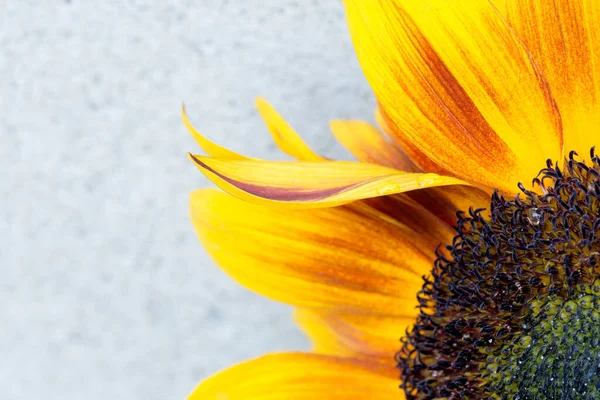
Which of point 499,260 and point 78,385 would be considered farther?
point 78,385

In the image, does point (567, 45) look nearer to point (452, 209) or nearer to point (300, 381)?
point (452, 209)

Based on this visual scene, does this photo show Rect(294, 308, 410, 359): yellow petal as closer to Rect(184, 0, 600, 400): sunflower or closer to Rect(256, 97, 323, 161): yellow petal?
Rect(184, 0, 600, 400): sunflower

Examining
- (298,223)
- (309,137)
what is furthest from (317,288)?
(309,137)

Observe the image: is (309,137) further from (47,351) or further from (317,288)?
(47,351)

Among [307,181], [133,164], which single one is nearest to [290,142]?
[307,181]

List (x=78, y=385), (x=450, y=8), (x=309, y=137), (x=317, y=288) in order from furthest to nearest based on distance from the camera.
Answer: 1. (x=78, y=385)
2. (x=309, y=137)
3. (x=317, y=288)
4. (x=450, y=8)

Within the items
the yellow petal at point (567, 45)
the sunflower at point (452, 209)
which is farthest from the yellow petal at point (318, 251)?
the yellow petal at point (567, 45)
